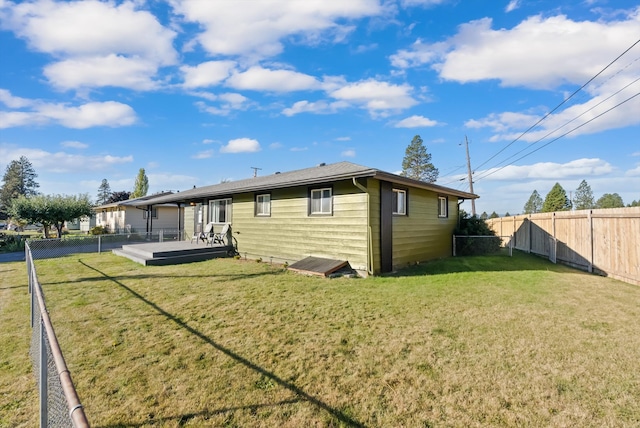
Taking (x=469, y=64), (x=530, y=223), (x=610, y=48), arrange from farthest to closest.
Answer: (x=530, y=223) → (x=469, y=64) → (x=610, y=48)

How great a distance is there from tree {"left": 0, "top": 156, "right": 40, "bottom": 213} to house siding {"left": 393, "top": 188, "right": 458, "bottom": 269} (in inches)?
3136

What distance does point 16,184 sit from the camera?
199ft

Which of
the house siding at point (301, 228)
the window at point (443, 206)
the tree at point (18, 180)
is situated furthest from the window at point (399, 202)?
the tree at point (18, 180)

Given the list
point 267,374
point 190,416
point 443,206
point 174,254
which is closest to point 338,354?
point 267,374

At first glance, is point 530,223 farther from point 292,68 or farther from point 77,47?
point 77,47

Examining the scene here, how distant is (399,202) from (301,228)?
132 inches

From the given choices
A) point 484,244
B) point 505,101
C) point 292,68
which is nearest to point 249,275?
point 292,68

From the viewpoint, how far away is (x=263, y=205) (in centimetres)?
1146

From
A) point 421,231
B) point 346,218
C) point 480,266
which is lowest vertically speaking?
point 480,266

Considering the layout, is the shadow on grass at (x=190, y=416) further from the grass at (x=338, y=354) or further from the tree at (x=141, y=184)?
the tree at (x=141, y=184)

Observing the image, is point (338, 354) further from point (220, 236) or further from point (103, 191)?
point (103, 191)

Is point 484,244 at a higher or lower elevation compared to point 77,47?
lower

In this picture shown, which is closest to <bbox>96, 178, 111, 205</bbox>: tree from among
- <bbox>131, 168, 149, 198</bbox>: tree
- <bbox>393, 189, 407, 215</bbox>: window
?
<bbox>131, 168, 149, 198</bbox>: tree

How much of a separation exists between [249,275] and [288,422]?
6089 millimetres
